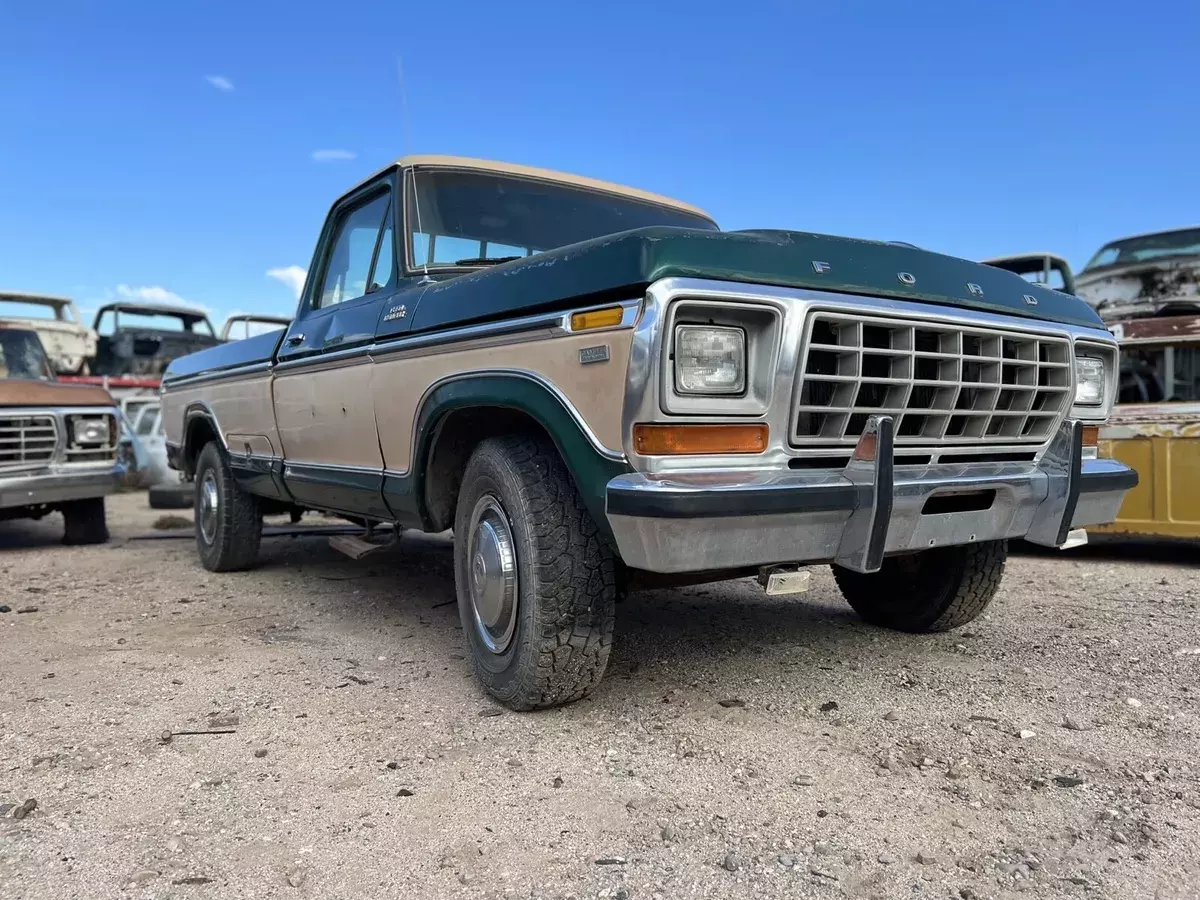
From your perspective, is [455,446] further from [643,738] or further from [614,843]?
[614,843]

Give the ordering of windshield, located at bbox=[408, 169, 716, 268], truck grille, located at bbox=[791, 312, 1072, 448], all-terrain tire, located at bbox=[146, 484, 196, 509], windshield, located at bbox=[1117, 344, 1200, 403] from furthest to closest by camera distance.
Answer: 1. all-terrain tire, located at bbox=[146, 484, 196, 509]
2. windshield, located at bbox=[1117, 344, 1200, 403]
3. windshield, located at bbox=[408, 169, 716, 268]
4. truck grille, located at bbox=[791, 312, 1072, 448]

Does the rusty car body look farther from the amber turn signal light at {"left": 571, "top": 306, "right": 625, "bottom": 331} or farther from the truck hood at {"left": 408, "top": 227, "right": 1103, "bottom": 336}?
the amber turn signal light at {"left": 571, "top": 306, "right": 625, "bottom": 331}

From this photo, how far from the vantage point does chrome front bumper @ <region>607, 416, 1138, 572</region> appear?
2.30m

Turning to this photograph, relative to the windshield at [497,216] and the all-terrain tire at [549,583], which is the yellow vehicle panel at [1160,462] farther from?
the all-terrain tire at [549,583]

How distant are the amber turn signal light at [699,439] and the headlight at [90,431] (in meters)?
6.00

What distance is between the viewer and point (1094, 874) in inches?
76.2

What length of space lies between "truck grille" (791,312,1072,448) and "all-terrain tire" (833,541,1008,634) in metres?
0.63

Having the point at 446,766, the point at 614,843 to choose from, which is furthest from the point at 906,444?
the point at 446,766

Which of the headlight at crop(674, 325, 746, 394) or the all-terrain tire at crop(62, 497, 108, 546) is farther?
the all-terrain tire at crop(62, 497, 108, 546)

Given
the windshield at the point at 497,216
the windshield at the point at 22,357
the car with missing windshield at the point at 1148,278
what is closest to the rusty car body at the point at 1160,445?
the car with missing windshield at the point at 1148,278

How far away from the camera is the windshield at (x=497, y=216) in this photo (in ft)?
12.0

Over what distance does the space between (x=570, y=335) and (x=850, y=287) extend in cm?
82

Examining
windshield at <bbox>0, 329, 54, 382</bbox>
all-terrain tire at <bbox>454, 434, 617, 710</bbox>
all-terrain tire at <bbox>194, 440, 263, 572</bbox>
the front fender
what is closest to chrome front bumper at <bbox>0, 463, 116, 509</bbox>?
windshield at <bbox>0, 329, 54, 382</bbox>

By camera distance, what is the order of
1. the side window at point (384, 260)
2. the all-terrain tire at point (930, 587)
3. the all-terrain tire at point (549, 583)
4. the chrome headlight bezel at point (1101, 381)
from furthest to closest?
the side window at point (384, 260) → the all-terrain tire at point (930, 587) → the chrome headlight bezel at point (1101, 381) → the all-terrain tire at point (549, 583)
